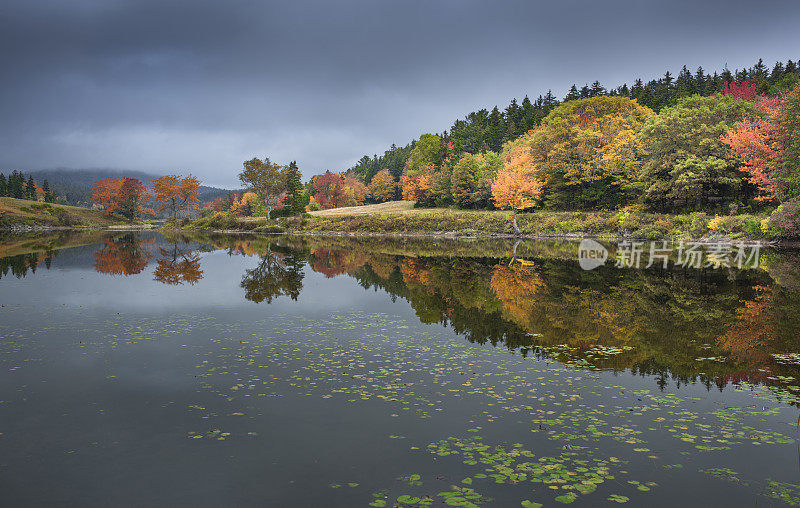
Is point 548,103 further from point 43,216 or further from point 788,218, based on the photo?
point 43,216

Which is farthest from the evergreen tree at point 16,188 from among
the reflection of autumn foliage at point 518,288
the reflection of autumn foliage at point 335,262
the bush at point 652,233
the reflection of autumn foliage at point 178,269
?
the bush at point 652,233

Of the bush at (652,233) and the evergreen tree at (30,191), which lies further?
the evergreen tree at (30,191)

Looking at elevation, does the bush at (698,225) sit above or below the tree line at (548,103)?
below

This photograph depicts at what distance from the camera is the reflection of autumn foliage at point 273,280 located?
20125 mm

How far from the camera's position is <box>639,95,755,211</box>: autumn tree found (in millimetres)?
46688

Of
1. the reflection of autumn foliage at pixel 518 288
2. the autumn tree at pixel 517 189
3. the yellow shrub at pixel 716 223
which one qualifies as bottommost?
the reflection of autumn foliage at pixel 518 288

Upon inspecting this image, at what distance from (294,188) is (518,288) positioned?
68164 millimetres

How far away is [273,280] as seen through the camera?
24.2 m

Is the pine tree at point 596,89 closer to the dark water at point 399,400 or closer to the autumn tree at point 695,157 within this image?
the autumn tree at point 695,157

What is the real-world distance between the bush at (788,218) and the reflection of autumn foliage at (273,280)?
1670 inches

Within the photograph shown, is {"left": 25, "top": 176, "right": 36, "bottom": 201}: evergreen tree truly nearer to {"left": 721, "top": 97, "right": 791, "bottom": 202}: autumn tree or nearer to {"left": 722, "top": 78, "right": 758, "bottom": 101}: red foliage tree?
{"left": 721, "top": 97, "right": 791, "bottom": 202}: autumn tree

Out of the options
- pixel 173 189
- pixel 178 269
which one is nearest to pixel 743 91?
pixel 178 269

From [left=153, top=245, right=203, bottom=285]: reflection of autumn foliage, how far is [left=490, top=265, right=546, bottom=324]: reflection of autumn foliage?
16.4 meters

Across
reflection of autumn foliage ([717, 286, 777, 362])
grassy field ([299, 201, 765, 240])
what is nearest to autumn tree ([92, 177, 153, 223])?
grassy field ([299, 201, 765, 240])
